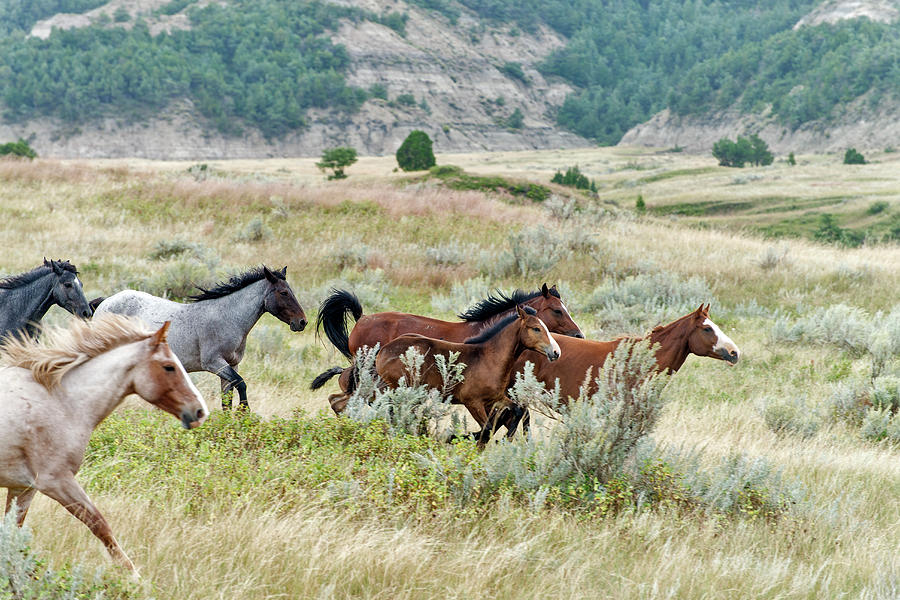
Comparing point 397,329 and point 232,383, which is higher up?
point 397,329

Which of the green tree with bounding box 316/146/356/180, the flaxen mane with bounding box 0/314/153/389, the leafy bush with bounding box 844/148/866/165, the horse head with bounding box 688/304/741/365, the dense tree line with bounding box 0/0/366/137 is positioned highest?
the dense tree line with bounding box 0/0/366/137

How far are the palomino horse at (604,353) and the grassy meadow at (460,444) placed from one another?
78cm

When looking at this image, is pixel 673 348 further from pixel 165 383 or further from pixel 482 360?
pixel 165 383

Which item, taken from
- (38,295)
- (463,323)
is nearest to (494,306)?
(463,323)

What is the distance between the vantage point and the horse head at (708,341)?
25.0 feet

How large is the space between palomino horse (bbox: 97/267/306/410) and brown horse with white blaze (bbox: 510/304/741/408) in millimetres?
2620

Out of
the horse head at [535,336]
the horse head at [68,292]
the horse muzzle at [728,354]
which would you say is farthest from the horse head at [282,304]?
the horse muzzle at [728,354]

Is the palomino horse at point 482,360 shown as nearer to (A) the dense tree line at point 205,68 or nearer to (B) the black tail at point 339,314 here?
(B) the black tail at point 339,314

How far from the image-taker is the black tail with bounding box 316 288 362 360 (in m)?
9.04

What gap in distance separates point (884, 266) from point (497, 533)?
669 inches

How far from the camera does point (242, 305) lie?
853cm

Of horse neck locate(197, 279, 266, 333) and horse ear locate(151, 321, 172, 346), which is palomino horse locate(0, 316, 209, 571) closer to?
horse ear locate(151, 321, 172, 346)

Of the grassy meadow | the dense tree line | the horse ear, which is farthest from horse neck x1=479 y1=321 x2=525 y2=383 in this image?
the dense tree line

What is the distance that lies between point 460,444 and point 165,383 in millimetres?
2327
